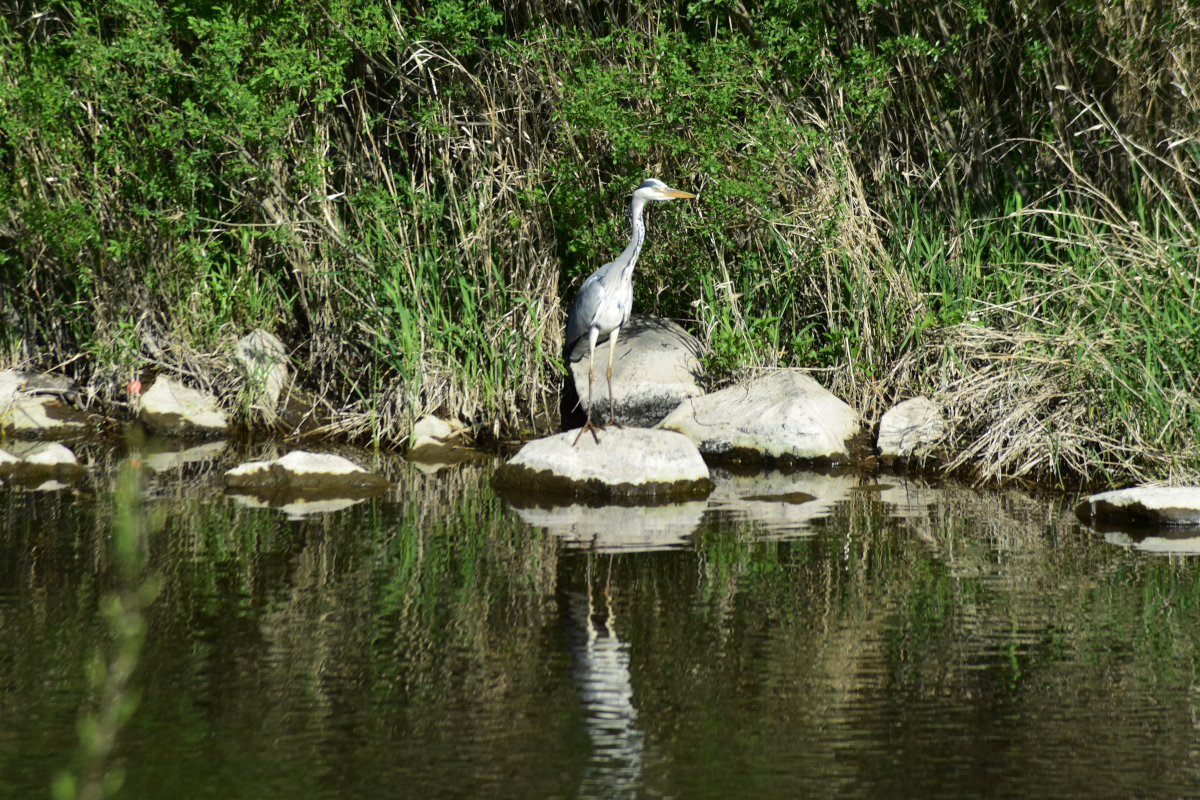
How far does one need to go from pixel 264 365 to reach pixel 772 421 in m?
4.17

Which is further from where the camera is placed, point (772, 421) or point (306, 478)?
point (772, 421)

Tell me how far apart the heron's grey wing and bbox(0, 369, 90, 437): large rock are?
4462 millimetres

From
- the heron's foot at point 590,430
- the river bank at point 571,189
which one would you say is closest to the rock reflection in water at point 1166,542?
the river bank at point 571,189

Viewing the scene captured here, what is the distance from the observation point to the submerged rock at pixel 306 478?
306 inches

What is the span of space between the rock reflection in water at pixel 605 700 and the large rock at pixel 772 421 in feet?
11.3

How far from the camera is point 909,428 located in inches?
337

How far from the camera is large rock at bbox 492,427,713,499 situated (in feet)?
25.0

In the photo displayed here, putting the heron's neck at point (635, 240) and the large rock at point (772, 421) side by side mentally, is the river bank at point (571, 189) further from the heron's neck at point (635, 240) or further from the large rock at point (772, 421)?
the heron's neck at point (635, 240)

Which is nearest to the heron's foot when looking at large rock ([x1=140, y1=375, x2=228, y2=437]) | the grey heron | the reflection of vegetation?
the grey heron

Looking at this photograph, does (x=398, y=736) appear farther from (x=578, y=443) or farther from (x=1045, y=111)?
(x=1045, y=111)

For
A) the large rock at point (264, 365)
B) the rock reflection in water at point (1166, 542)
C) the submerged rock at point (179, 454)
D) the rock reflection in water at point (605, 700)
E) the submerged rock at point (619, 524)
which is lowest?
the rock reflection in water at point (605, 700)

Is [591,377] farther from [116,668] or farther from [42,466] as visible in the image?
[116,668]

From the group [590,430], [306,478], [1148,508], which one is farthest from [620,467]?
[1148,508]

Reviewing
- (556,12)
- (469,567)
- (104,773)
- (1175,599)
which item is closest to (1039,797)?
(1175,599)
